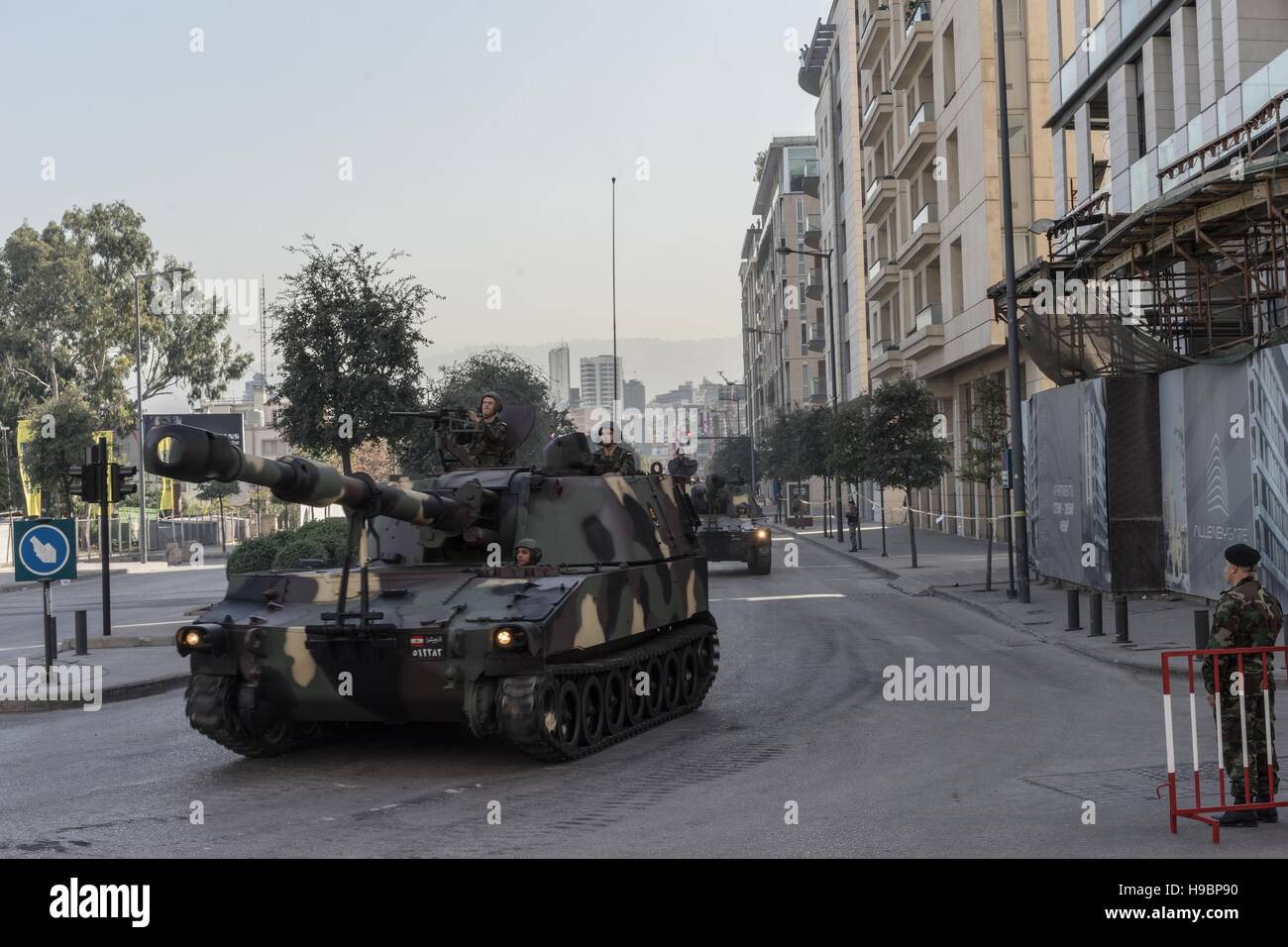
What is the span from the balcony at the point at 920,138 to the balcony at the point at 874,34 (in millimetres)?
6704

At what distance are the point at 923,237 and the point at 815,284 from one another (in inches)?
1562

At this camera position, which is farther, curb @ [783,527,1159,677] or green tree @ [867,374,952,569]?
green tree @ [867,374,952,569]

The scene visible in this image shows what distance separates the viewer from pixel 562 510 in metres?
12.3

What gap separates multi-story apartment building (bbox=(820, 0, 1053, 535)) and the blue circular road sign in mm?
21483

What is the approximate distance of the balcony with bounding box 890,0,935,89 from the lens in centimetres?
4309

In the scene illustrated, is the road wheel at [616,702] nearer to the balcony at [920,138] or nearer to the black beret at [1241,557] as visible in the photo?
the black beret at [1241,557]

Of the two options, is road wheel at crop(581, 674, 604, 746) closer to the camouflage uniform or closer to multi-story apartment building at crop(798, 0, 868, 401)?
the camouflage uniform

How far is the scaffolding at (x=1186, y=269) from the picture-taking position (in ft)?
56.6

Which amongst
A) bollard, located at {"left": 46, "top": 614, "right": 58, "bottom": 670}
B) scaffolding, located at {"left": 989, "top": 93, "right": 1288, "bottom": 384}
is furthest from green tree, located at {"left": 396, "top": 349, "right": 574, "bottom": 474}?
bollard, located at {"left": 46, "top": 614, "right": 58, "bottom": 670}

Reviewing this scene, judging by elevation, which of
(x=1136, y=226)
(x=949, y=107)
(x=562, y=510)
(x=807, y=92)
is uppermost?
(x=807, y=92)

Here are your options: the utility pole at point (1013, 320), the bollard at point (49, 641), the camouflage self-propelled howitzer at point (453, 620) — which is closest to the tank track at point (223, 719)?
the camouflage self-propelled howitzer at point (453, 620)

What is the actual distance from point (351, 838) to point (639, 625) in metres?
4.47

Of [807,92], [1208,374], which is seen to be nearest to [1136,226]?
[1208,374]
